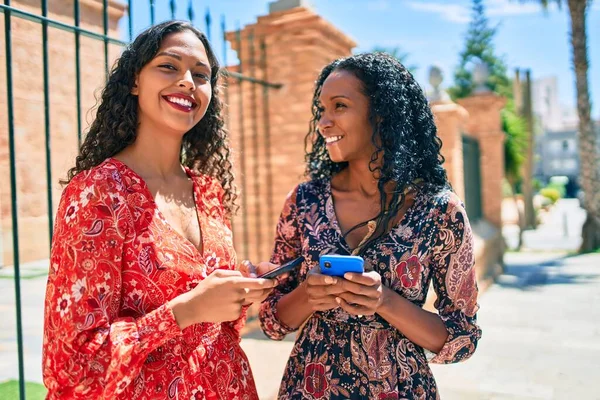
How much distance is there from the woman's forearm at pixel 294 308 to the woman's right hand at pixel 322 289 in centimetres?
19

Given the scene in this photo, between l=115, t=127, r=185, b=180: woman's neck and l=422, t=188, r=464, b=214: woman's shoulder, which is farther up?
l=115, t=127, r=185, b=180: woman's neck

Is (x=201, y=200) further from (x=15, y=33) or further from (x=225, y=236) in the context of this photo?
(x=15, y=33)

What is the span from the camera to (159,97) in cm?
159

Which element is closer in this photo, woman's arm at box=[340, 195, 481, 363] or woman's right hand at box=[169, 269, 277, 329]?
woman's right hand at box=[169, 269, 277, 329]

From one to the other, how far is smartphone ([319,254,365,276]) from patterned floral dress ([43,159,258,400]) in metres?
0.36

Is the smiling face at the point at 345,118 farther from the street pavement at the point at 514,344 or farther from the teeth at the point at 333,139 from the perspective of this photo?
the street pavement at the point at 514,344

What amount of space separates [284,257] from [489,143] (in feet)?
30.8

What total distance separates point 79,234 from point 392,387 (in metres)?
1.06

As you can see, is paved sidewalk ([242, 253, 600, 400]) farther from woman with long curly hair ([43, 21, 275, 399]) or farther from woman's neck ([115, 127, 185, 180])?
woman's neck ([115, 127, 185, 180])

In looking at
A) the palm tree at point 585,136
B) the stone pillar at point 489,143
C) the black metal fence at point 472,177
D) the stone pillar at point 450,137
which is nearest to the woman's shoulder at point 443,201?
the stone pillar at point 450,137

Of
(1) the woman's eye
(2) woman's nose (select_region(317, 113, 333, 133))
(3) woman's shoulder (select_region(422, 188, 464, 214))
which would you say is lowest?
(3) woman's shoulder (select_region(422, 188, 464, 214))

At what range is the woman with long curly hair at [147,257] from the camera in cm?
130

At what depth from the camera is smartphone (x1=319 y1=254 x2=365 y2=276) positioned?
1.47 meters

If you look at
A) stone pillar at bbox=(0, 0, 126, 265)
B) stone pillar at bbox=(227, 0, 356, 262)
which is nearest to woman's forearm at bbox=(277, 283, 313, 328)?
stone pillar at bbox=(227, 0, 356, 262)
